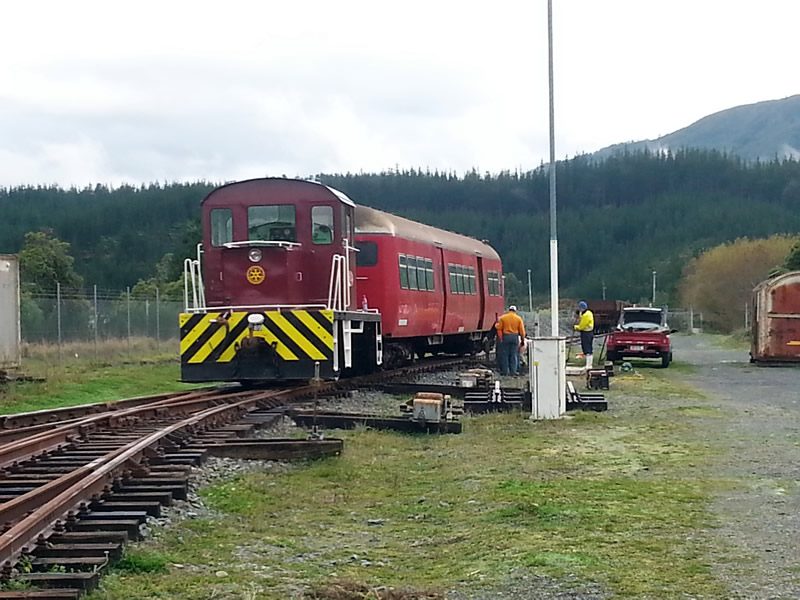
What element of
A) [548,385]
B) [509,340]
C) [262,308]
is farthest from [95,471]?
[509,340]

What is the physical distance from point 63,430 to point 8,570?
6.20 meters

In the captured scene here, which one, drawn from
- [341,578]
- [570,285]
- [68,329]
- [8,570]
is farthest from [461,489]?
[570,285]

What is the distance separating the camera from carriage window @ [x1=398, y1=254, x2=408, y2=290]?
21.6 metres

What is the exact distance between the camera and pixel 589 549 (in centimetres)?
669

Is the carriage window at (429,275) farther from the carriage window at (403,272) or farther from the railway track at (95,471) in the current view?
the railway track at (95,471)

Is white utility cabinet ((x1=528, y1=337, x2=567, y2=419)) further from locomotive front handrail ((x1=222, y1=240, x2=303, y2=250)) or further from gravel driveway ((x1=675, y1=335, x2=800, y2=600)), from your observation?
locomotive front handrail ((x1=222, y1=240, x2=303, y2=250))

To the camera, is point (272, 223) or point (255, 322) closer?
point (255, 322)

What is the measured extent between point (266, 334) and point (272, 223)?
221 cm

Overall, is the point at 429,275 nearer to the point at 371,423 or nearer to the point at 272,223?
the point at 272,223

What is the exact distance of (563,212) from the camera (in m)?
162

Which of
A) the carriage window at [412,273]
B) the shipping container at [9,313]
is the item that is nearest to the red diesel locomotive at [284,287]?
the carriage window at [412,273]

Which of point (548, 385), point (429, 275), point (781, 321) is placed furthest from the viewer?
point (781, 321)

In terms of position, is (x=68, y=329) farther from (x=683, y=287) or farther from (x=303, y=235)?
(x=683, y=287)

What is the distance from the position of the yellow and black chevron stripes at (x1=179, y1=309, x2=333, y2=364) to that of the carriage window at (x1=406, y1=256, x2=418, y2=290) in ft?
19.6
